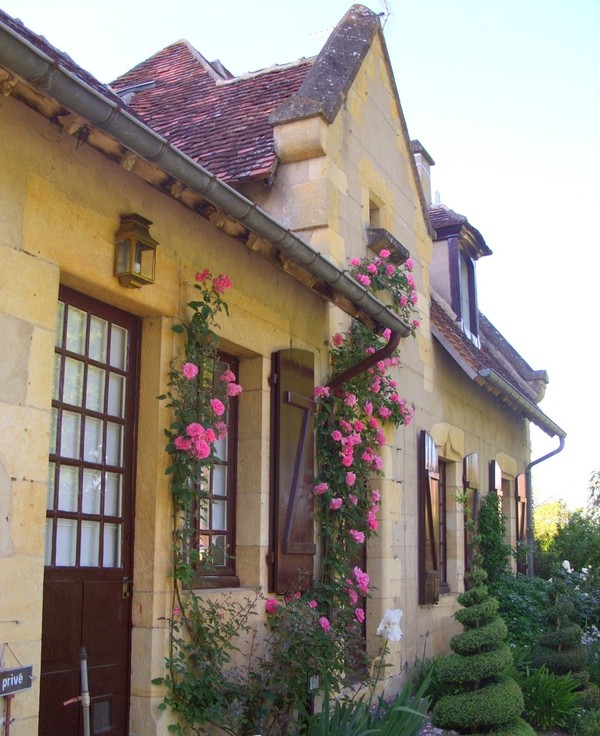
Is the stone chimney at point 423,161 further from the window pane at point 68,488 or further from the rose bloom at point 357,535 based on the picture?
the window pane at point 68,488

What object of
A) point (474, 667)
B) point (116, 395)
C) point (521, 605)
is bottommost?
point (474, 667)

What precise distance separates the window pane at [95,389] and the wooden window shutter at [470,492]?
252 inches

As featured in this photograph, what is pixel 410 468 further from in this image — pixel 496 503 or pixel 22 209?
pixel 22 209

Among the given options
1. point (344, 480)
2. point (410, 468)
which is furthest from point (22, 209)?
point (410, 468)

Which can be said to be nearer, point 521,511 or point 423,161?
point 423,161

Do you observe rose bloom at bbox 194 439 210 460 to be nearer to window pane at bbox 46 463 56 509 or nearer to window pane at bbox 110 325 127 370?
window pane at bbox 110 325 127 370

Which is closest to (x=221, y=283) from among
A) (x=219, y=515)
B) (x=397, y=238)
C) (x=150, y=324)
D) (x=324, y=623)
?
(x=150, y=324)

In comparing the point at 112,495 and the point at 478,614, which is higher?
the point at 112,495

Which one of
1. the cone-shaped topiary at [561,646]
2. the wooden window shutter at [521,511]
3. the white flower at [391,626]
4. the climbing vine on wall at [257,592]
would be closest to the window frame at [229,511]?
the climbing vine on wall at [257,592]

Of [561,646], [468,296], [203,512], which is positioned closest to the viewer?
[203,512]

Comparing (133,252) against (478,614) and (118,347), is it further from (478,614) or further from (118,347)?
(478,614)

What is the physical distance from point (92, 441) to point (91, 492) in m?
0.25

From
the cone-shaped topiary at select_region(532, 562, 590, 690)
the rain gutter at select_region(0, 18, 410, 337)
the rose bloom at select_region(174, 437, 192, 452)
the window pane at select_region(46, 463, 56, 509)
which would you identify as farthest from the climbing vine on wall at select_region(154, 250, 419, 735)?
the cone-shaped topiary at select_region(532, 562, 590, 690)

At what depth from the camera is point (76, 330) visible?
4.50m
